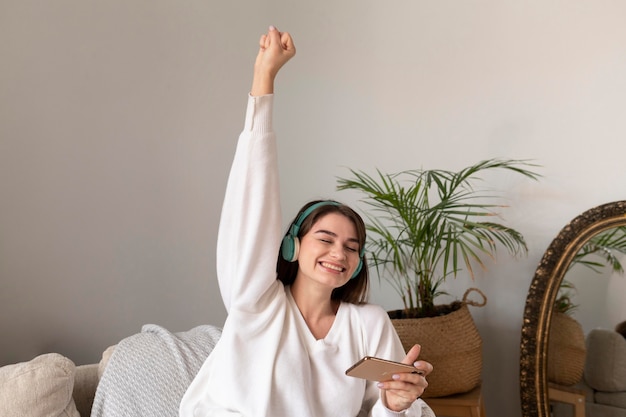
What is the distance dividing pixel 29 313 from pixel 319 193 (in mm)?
1222

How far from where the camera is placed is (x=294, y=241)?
5.82 ft

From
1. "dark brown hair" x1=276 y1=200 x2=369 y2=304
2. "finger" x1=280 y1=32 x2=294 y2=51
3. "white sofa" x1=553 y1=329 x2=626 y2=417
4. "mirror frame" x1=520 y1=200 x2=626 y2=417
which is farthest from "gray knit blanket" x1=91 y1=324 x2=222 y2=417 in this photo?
"white sofa" x1=553 y1=329 x2=626 y2=417

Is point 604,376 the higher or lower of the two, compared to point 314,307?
lower

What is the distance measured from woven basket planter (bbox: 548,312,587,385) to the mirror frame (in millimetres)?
40

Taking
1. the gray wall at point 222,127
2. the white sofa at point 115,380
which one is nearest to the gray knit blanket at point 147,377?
the white sofa at point 115,380

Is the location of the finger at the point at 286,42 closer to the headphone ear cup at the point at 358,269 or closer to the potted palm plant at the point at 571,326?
the headphone ear cup at the point at 358,269

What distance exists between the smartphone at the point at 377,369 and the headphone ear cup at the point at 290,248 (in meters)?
0.40

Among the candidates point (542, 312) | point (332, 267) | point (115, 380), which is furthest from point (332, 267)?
point (542, 312)

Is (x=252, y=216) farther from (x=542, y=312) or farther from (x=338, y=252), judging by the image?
(x=542, y=312)

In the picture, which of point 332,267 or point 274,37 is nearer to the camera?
point 274,37

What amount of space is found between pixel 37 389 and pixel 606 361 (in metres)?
1.84

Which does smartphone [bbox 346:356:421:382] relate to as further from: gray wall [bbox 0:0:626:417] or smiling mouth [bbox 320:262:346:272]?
gray wall [bbox 0:0:626:417]

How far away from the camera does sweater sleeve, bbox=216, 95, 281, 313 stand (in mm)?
1573

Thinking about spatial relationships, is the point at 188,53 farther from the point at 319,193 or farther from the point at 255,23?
the point at 319,193
